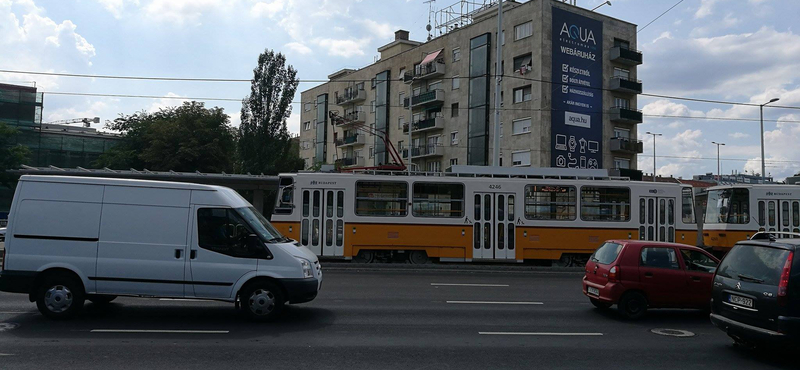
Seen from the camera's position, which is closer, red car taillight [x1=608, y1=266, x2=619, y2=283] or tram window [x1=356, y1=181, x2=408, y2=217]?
red car taillight [x1=608, y1=266, x2=619, y2=283]

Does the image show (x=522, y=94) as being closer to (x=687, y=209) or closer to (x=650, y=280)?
(x=687, y=209)

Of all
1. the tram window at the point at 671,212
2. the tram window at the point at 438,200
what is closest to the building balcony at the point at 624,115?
the tram window at the point at 671,212

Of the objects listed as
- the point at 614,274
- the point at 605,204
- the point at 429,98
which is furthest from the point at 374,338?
the point at 429,98

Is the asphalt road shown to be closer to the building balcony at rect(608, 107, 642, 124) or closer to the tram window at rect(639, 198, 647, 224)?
the tram window at rect(639, 198, 647, 224)

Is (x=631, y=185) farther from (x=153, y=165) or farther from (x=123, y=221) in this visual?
(x=153, y=165)

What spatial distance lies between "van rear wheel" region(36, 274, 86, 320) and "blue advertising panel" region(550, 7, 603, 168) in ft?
127

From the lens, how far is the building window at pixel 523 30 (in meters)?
45.5

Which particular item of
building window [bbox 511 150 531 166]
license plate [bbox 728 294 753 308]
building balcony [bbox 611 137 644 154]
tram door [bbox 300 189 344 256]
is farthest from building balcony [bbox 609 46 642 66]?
license plate [bbox 728 294 753 308]

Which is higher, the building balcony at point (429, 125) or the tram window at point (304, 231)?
the building balcony at point (429, 125)

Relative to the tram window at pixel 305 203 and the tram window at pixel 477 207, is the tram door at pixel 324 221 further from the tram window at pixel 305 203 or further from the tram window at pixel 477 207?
the tram window at pixel 477 207

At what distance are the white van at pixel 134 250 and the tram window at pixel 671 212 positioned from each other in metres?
15.6

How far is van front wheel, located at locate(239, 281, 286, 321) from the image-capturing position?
1004cm

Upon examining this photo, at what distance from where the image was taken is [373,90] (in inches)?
2480

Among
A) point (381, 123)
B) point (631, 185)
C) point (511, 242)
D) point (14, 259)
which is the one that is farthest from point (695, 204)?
point (381, 123)
